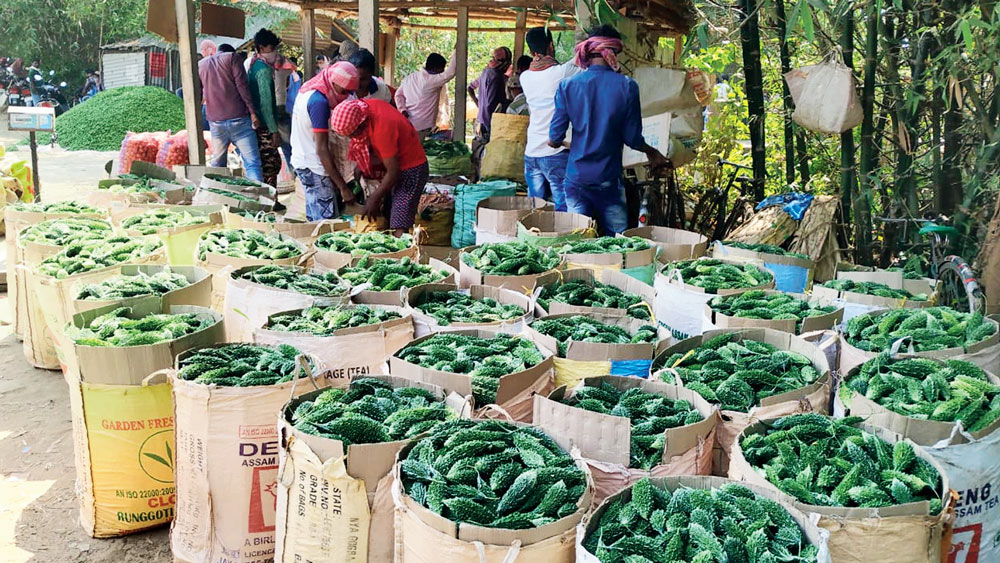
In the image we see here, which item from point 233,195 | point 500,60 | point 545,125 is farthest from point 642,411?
point 500,60

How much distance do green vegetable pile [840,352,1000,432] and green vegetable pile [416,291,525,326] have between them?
1444mm

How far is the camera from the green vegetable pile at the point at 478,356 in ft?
9.18

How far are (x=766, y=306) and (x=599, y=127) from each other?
8.33 ft

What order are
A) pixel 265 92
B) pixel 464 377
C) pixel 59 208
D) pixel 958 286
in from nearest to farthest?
pixel 464 377 < pixel 958 286 < pixel 59 208 < pixel 265 92

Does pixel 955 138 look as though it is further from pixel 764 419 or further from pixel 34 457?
pixel 34 457

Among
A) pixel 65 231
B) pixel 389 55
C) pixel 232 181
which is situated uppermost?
pixel 389 55

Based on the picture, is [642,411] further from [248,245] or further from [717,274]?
[248,245]

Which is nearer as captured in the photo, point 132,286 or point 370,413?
point 370,413

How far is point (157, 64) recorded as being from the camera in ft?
76.4

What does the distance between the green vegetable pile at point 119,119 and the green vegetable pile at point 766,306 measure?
16892mm

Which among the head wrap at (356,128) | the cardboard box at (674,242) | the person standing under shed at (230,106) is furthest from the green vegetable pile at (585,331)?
the person standing under shed at (230,106)

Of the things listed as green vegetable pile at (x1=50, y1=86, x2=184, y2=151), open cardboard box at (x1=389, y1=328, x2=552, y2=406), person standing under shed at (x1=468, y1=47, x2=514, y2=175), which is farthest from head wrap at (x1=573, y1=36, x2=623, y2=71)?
green vegetable pile at (x1=50, y1=86, x2=184, y2=151)

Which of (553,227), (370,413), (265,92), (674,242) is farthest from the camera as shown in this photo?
(265,92)

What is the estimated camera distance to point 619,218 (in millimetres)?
6184
